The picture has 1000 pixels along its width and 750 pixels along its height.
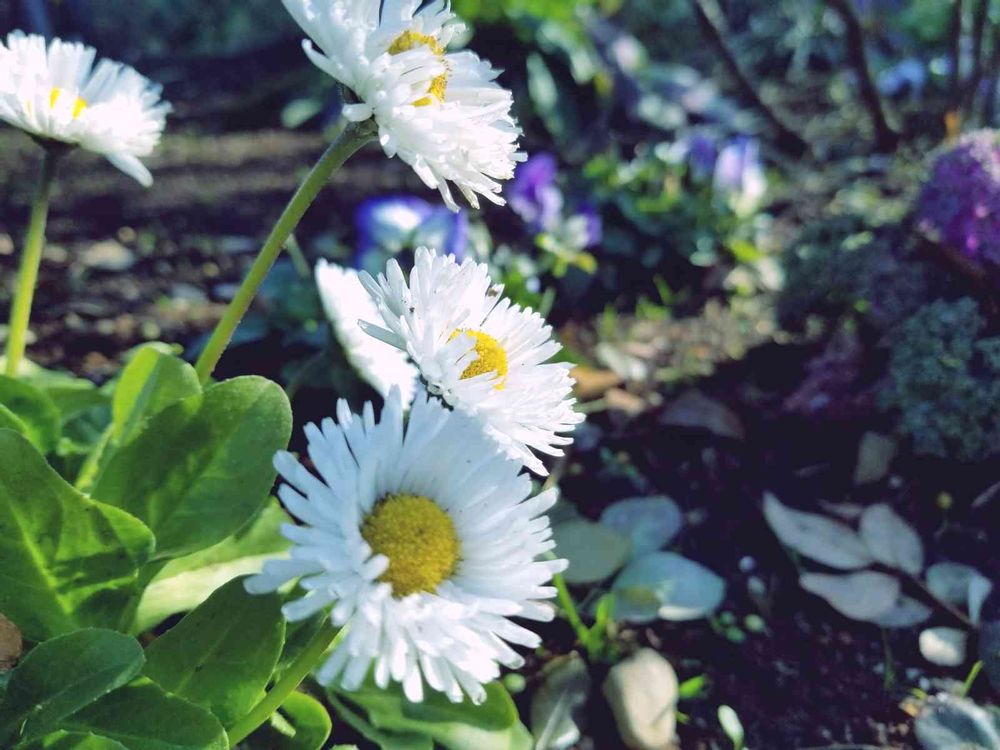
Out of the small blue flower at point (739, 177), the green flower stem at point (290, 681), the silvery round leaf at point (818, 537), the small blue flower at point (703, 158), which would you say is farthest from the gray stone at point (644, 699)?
the small blue flower at point (703, 158)

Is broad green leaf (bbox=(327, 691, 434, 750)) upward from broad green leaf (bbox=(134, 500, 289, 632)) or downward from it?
downward

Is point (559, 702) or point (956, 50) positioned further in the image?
point (956, 50)

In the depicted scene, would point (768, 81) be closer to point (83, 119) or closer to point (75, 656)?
point (83, 119)

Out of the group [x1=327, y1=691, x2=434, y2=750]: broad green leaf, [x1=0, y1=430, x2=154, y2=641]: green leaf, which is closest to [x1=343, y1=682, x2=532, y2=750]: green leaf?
[x1=327, y1=691, x2=434, y2=750]: broad green leaf

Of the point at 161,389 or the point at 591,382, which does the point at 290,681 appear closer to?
the point at 161,389

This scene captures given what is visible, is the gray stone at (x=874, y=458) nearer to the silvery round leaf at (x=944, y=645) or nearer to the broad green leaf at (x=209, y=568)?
the silvery round leaf at (x=944, y=645)

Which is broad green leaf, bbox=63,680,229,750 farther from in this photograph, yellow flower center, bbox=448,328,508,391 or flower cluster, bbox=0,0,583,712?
yellow flower center, bbox=448,328,508,391

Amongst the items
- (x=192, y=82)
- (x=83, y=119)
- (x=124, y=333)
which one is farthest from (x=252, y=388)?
(x=192, y=82)

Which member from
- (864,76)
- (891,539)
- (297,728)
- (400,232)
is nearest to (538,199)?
(400,232)
